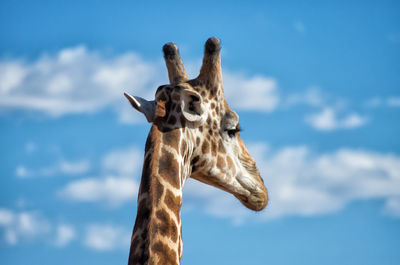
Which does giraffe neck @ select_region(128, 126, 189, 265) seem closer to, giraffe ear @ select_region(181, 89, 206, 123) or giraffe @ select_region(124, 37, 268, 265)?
giraffe @ select_region(124, 37, 268, 265)

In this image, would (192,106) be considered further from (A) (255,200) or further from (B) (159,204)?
(A) (255,200)

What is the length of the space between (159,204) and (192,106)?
49.5 inches

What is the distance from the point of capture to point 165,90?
297 inches

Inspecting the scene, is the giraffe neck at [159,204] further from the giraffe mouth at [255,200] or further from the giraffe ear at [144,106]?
the giraffe mouth at [255,200]

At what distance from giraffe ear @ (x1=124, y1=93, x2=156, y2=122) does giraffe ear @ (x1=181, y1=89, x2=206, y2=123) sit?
0.33 meters

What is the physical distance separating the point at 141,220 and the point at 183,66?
2.73 meters

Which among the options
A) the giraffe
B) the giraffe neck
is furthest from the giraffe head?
the giraffe neck

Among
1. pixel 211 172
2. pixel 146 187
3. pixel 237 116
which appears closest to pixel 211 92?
pixel 237 116

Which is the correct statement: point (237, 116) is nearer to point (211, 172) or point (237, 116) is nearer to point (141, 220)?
point (211, 172)

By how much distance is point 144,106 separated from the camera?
7.27m

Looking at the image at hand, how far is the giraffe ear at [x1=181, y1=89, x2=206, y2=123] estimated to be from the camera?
23.9ft

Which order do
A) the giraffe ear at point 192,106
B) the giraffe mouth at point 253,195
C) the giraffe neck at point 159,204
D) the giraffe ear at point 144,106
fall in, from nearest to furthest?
the giraffe neck at point 159,204 < the giraffe ear at point 144,106 < the giraffe ear at point 192,106 < the giraffe mouth at point 253,195

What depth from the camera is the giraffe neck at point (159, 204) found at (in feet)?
20.9

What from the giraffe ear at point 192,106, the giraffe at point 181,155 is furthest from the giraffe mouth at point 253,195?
the giraffe ear at point 192,106
